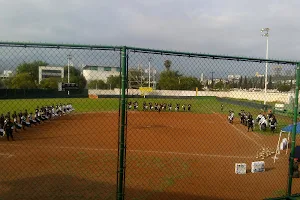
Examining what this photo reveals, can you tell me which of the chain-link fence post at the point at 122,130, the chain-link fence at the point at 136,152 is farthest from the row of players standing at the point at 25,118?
the chain-link fence post at the point at 122,130

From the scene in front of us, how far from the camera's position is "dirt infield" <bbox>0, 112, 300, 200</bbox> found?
7418mm

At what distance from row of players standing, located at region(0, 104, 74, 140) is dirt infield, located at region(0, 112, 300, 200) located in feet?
2.73

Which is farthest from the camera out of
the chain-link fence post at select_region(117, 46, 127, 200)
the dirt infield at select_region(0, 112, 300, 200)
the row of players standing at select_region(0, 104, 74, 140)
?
the row of players standing at select_region(0, 104, 74, 140)

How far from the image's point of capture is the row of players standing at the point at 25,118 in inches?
590

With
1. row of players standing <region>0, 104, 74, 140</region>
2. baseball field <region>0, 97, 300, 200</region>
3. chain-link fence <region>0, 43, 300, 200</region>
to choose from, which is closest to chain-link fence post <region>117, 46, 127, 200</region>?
chain-link fence <region>0, 43, 300, 200</region>

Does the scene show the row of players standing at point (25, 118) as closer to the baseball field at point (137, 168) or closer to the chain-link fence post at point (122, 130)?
the baseball field at point (137, 168)

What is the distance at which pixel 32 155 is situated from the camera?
11461 millimetres

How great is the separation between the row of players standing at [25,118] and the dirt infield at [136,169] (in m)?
0.83

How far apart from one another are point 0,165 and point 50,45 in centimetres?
813

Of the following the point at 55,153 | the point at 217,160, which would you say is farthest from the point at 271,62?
the point at 55,153

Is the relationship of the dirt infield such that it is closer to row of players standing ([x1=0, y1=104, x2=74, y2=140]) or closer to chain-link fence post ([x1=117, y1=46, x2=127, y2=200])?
row of players standing ([x1=0, y1=104, x2=74, y2=140])

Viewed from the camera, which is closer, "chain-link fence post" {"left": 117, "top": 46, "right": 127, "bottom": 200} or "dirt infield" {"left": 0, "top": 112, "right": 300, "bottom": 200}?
"chain-link fence post" {"left": 117, "top": 46, "right": 127, "bottom": 200}

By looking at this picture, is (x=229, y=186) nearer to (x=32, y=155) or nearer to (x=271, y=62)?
(x=271, y=62)

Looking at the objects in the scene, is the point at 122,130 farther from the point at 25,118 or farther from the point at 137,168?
the point at 25,118
